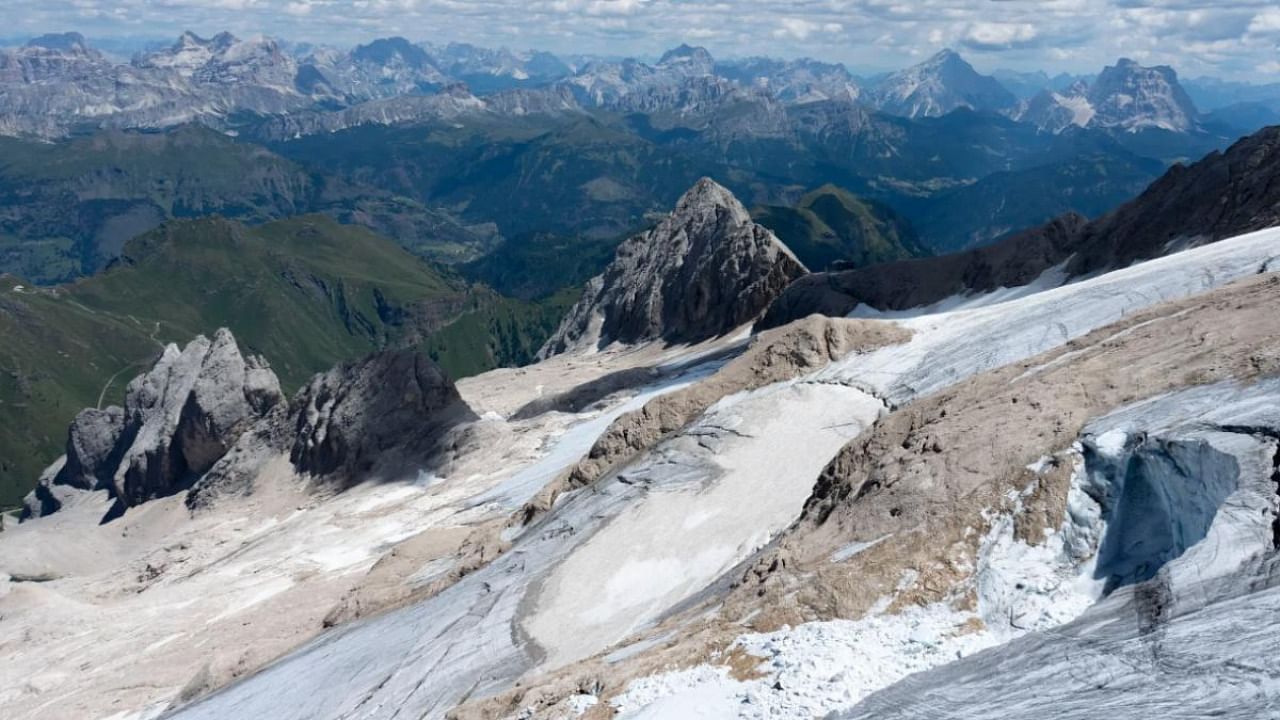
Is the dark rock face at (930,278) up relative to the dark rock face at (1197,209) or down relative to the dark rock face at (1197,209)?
down

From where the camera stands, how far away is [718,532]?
37.1 meters

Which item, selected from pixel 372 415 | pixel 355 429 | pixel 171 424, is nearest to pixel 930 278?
pixel 372 415

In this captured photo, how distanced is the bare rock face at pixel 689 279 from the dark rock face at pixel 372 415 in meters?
41.3

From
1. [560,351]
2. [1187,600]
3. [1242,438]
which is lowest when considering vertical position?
[560,351]

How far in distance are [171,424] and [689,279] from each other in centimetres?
6629

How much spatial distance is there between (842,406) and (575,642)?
1647 centimetres

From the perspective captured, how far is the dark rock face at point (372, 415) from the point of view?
289 feet

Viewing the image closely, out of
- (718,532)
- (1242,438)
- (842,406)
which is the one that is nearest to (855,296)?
(842,406)

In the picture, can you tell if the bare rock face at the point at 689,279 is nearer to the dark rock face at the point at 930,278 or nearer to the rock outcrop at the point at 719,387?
the dark rock face at the point at 930,278

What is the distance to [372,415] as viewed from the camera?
3615 inches

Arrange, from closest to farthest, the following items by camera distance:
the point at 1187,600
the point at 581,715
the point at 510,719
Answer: the point at 1187,600
the point at 581,715
the point at 510,719

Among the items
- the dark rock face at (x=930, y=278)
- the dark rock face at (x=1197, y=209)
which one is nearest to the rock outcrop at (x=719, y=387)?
the dark rock face at (x=1197, y=209)

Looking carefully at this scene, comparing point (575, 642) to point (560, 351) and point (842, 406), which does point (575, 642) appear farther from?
point (560, 351)

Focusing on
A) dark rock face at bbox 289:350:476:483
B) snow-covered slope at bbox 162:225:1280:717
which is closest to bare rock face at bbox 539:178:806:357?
dark rock face at bbox 289:350:476:483
